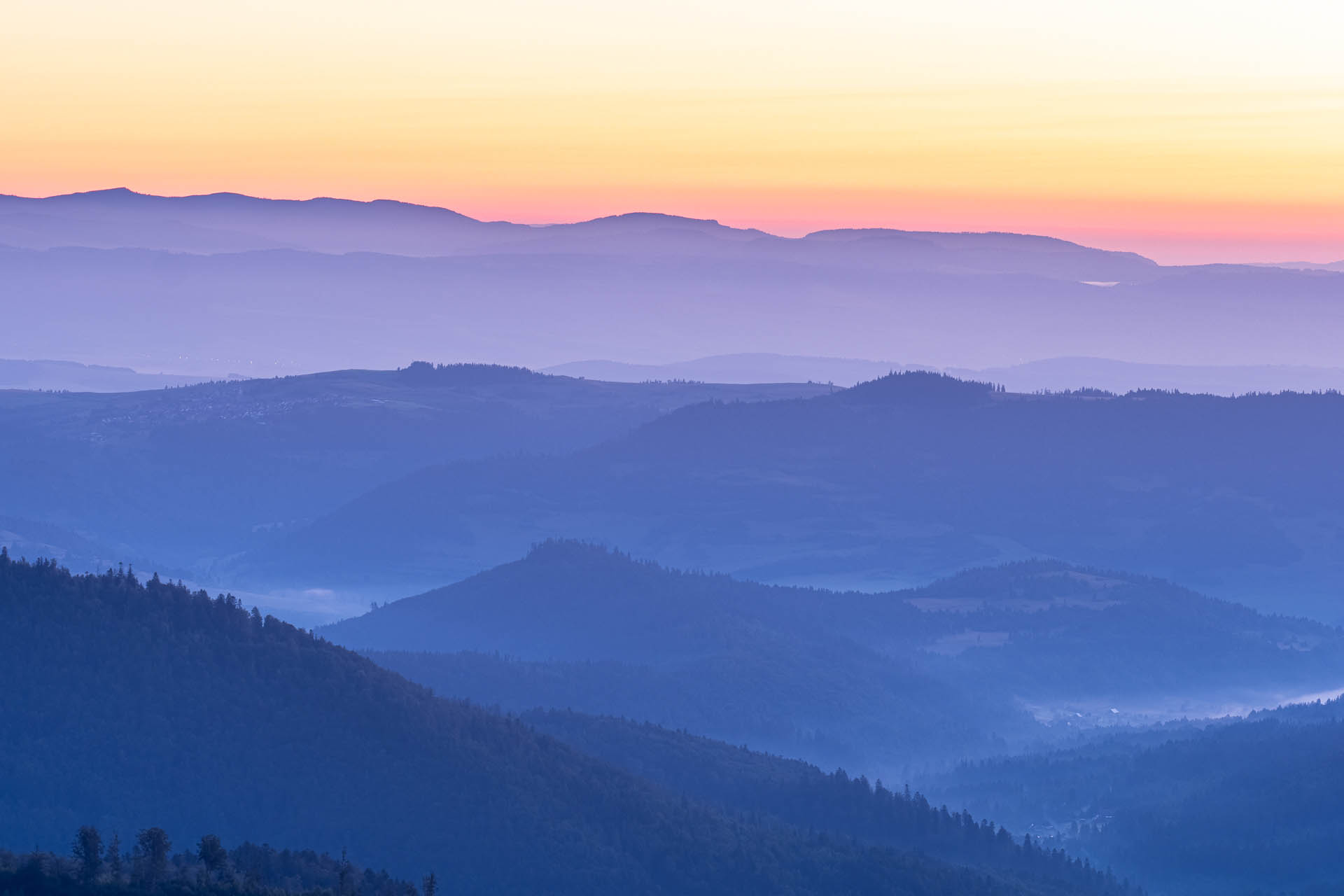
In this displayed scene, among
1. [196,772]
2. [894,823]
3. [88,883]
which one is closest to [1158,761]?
[894,823]

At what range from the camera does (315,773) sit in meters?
102

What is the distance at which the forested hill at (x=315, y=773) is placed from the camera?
98250mm

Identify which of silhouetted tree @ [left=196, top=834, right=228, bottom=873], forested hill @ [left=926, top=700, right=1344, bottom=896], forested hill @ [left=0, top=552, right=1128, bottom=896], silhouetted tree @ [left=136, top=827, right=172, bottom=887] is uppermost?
silhouetted tree @ [left=136, top=827, right=172, bottom=887]

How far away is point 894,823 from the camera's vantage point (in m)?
121

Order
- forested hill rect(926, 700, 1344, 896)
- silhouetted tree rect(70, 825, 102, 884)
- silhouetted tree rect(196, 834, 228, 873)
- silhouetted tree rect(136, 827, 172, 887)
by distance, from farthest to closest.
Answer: forested hill rect(926, 700, 1344, 896)
silhouetted tree rect(196, 834, 228, 873)
silhouetted tree rect(136, 827, 172, 887)
silhouetted tree rect(70, 825, 102, 884)

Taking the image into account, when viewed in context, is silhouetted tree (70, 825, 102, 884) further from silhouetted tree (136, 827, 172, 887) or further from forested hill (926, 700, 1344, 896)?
forested hill (926, 700, 1344, 896)

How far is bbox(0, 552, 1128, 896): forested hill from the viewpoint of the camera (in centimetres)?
9825

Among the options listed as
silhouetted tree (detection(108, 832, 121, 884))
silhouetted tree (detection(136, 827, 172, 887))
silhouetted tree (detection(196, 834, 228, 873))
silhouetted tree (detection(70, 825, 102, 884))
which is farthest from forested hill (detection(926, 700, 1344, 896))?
silhouetted tree (detection(70, 825, 102, 884))

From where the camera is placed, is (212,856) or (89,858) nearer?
(89,858)

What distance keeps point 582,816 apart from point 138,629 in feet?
81.9

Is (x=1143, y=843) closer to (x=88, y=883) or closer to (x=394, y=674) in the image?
(x=394, y=674)

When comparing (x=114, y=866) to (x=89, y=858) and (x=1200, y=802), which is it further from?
(x=1200, y=802)

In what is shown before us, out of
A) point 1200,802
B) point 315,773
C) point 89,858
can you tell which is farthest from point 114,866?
point 1200,802

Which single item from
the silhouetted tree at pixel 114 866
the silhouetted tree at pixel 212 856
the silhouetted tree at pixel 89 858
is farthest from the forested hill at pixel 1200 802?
Answer: the silhouetted tree at pixel 89 858
